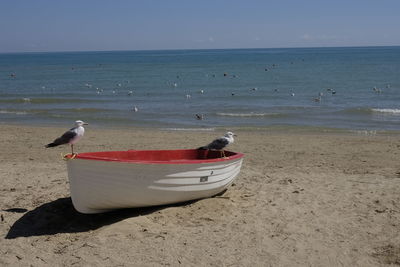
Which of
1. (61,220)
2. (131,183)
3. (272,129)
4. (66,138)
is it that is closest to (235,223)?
(131,183)

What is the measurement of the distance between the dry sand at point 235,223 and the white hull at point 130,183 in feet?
0.94

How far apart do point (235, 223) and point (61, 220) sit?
282 centimetres

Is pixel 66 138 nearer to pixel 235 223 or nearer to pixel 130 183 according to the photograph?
pixel 130 183

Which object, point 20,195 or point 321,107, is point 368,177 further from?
point 321,107

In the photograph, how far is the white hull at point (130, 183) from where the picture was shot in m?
7.38

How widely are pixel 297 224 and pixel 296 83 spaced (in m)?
32.9

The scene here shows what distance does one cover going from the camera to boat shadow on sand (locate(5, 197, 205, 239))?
7.62 meters

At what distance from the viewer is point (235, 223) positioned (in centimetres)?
783

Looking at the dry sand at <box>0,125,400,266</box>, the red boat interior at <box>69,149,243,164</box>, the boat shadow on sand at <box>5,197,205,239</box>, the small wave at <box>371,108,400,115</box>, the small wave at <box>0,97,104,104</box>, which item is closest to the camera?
the dry sand at <box>0,125,400,266</box>

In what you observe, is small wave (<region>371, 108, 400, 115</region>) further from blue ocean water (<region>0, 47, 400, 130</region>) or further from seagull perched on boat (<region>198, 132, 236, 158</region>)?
seagull perched on boat (<region>198, 132, 236, 158</region>)

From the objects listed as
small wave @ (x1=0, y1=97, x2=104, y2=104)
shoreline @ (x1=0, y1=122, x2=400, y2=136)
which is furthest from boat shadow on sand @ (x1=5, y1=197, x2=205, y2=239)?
small wave @ (x1=0, y1=97, x2=104, y2=104)

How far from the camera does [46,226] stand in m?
7.80

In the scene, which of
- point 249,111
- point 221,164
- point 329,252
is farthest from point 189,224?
point 249,111

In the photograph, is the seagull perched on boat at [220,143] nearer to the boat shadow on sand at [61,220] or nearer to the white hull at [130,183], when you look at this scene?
the white hull at [130,183]
